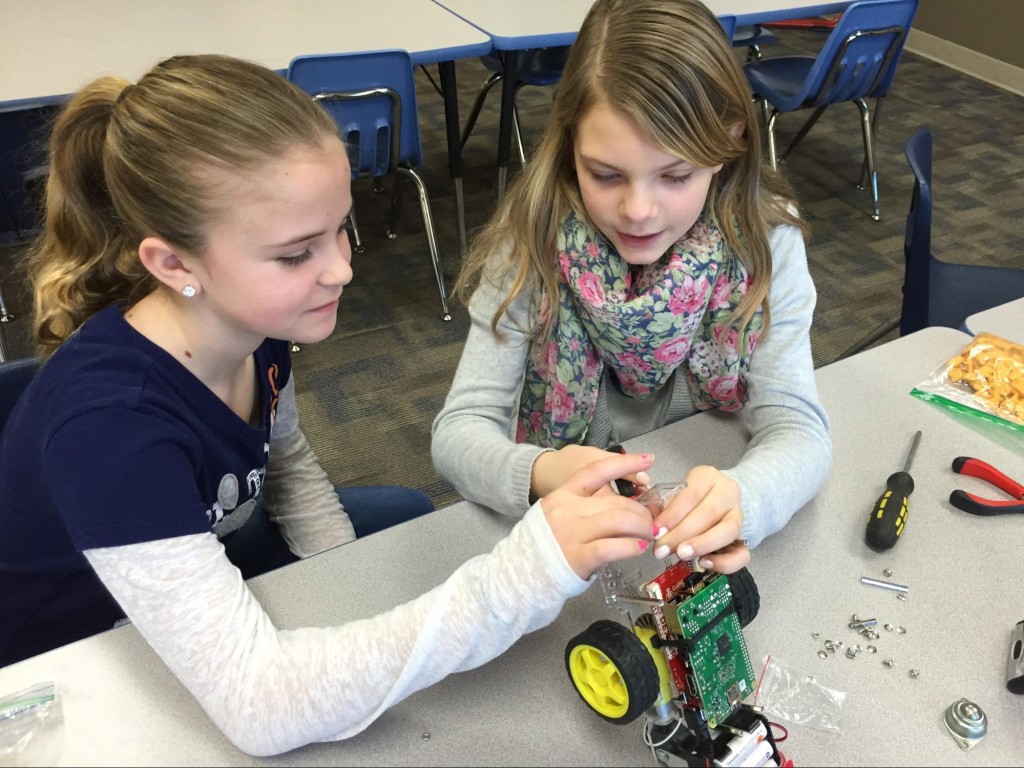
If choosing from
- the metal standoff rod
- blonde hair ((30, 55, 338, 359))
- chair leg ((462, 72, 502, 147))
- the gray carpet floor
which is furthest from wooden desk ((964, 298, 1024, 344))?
chair leg ((462, 72, 502, 147))

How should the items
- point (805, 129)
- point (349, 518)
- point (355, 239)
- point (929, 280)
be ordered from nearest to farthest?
point (349, 518) → point (929, 280) → point (355, 239) → point (805, 129)

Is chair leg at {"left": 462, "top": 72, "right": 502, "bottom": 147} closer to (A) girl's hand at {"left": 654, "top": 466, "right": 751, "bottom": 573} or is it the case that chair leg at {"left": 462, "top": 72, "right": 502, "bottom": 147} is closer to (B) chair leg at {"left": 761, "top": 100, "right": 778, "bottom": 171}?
(B) chair leg at {"left": 761, "top": 100, "right": 778, "bottom": 171}

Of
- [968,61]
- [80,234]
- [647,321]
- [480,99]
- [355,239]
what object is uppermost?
[80,234]

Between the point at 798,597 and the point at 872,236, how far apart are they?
100 inches

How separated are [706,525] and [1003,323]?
0.75m

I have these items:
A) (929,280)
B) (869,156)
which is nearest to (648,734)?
(929,280)

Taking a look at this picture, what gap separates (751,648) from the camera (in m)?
0.74

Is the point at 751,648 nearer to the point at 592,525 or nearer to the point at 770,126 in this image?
the point at 592,525

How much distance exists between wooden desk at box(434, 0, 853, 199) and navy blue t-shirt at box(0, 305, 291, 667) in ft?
5.22

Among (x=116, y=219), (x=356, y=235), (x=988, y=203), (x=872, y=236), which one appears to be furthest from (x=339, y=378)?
(x=988, y=203)

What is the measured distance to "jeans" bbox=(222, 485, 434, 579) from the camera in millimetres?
1117

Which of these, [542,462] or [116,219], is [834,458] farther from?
[116,219]

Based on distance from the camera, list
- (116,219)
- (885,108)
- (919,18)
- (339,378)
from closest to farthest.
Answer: (116,219) < (339,378) < (885,108) < (919,18)

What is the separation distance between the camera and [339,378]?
89.1 inches
